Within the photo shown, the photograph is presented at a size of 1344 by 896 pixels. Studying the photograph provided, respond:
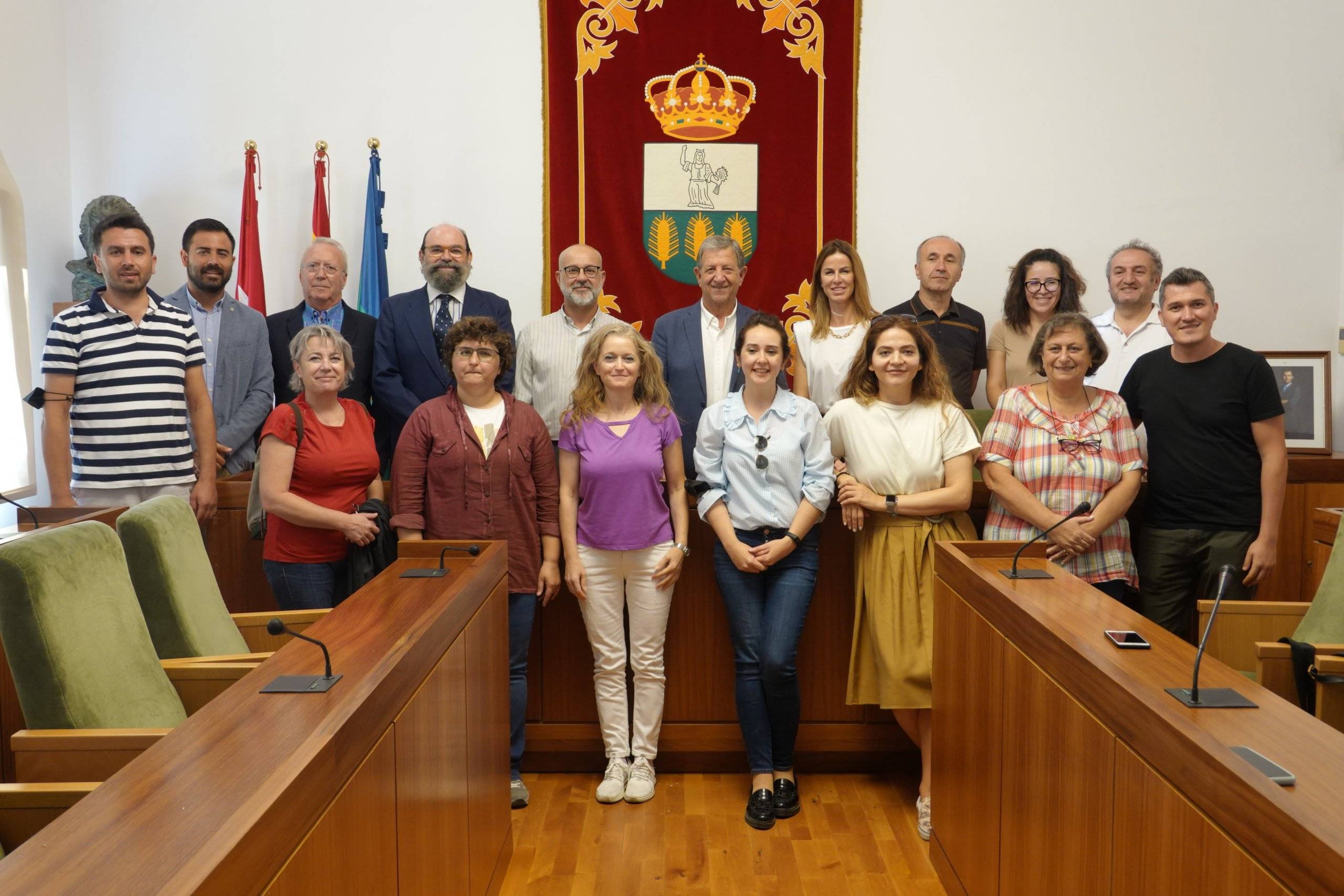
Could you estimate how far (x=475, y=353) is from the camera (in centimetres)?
312

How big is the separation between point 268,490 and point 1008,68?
4.02 m

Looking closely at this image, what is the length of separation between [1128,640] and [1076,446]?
1.29 metres

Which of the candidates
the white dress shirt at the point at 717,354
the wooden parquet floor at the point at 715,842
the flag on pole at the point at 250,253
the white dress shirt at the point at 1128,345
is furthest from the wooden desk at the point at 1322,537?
the flag on pole at the point at 250,253

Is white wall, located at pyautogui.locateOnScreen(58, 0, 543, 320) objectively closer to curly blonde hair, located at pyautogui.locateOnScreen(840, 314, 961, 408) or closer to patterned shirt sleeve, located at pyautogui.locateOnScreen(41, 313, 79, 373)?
patterned shirt sleeve, located at pyautogui.locateOnScreen(41, 313, 79, 373)

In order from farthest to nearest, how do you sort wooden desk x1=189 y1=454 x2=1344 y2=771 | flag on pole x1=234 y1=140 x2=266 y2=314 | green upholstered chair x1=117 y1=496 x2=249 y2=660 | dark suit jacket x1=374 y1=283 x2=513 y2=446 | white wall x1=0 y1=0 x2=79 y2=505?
flag on pole x1=234 y1=140 x2=266 y2=314
white wall x1=0 y1=0 x2=79 y2=505
dark suit jacket x1=374 y1=283 x2=513 y2=446
wooden desk x1=189 y1=454 x2=1344 y2=771
green upholstered chair x1=117 y1=496 x2=249 y2=660

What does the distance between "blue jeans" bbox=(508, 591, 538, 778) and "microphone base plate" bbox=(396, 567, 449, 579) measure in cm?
70

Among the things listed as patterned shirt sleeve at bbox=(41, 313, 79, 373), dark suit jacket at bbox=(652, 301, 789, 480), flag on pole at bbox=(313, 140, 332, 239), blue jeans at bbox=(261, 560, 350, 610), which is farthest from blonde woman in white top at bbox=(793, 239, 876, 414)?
flag on pole at bbox=(313, 140, 332, 239)

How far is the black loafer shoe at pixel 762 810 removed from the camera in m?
3.17

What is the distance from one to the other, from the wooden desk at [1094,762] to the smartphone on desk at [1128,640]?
0.05 feet

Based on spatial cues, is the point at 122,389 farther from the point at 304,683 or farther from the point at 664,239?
the point at 664,239

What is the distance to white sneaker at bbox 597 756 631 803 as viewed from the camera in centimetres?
334

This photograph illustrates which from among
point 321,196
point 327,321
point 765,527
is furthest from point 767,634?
point 321,196

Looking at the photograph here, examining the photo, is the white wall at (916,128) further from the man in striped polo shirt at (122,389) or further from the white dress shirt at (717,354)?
the man in striped polo shirt at (122,389)

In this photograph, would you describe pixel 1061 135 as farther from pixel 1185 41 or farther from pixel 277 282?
pixel 277 282
